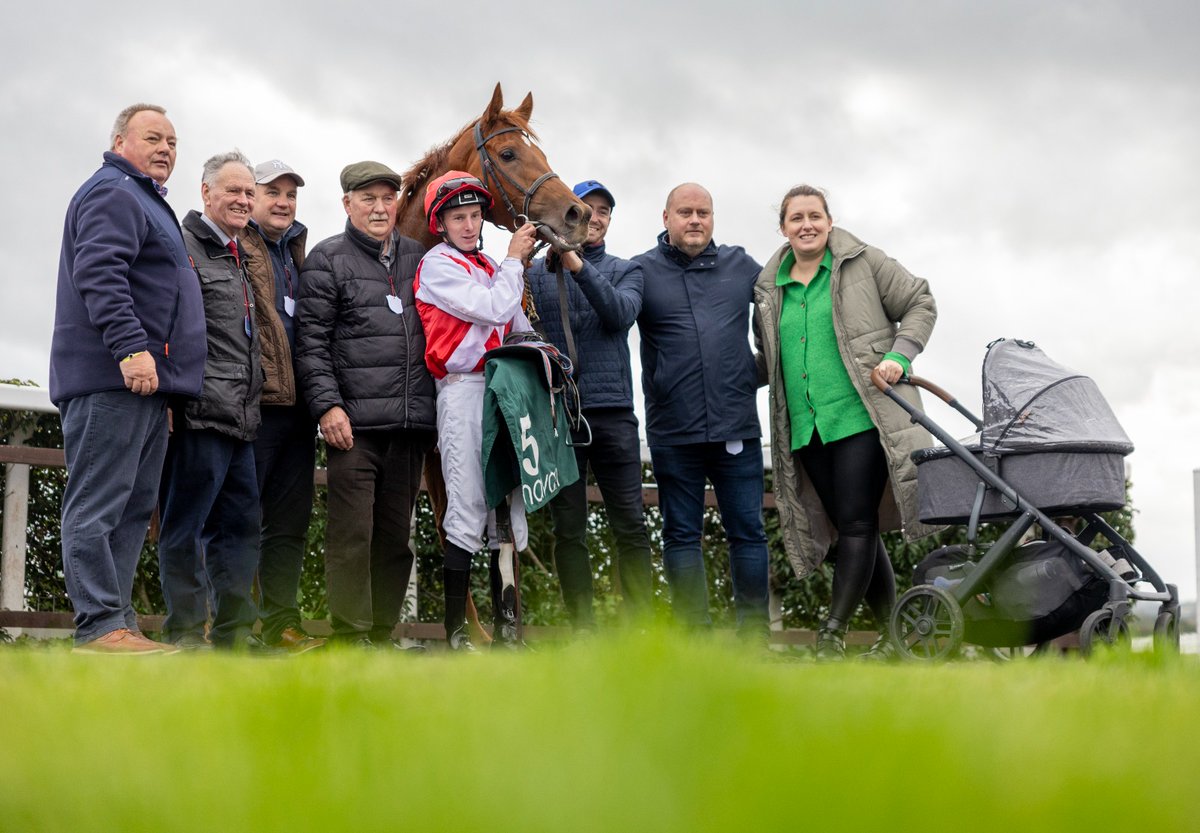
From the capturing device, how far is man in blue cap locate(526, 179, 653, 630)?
531cm

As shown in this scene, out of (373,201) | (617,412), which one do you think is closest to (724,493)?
(617,412)

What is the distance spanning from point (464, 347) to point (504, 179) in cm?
108

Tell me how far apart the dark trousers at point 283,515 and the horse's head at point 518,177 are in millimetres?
1353

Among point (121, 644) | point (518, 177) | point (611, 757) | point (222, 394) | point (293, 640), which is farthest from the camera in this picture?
point (518, 177)

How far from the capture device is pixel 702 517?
5598 millimetres

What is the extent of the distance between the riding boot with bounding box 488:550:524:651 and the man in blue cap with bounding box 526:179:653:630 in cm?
37

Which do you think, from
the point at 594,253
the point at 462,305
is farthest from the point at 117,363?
the point at 594,253

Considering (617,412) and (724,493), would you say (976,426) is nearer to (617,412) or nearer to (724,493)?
(724,493)

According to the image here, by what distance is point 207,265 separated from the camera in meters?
5.02

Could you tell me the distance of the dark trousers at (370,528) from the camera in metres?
5.12

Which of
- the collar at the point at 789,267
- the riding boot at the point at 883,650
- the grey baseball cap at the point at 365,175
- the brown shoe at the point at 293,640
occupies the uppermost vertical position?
the grey baseball cap at the point at 365,175

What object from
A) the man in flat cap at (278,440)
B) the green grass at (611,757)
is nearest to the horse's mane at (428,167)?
the man in flat cap at (278,440)

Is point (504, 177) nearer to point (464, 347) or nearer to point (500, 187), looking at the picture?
point (500, 187)

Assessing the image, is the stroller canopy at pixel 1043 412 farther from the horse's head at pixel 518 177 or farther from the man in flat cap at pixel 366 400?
the man in flat cap at pixel 366 400
